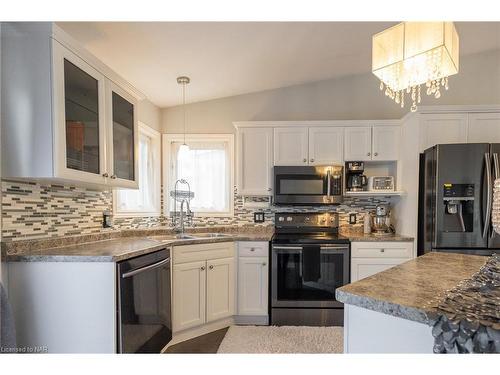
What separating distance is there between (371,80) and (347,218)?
1.68 metres

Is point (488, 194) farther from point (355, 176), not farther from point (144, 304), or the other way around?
point (144, 304)

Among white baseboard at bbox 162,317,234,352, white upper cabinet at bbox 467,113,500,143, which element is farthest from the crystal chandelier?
white baseboard at bbox 162,317,234,352

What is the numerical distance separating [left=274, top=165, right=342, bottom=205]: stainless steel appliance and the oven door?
0.51 metres

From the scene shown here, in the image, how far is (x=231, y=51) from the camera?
7.11 ft

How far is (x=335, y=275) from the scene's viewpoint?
2.49 metres

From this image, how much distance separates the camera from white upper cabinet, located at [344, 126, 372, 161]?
285 centimetres

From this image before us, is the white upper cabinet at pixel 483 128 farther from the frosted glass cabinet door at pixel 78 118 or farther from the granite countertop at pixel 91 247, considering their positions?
the frosted glass cabinet door at pixel 78 118

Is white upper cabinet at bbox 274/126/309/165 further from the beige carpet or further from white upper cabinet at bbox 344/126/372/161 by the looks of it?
the beige carpet

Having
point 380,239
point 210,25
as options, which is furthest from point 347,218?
point 210,25

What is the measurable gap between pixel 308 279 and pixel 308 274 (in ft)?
0.17

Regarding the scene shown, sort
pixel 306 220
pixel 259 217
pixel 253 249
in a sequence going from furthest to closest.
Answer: pixel 259 217
pixel 306 220
pixel 253 249

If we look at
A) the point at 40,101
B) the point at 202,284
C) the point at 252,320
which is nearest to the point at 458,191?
the point at 252,320
